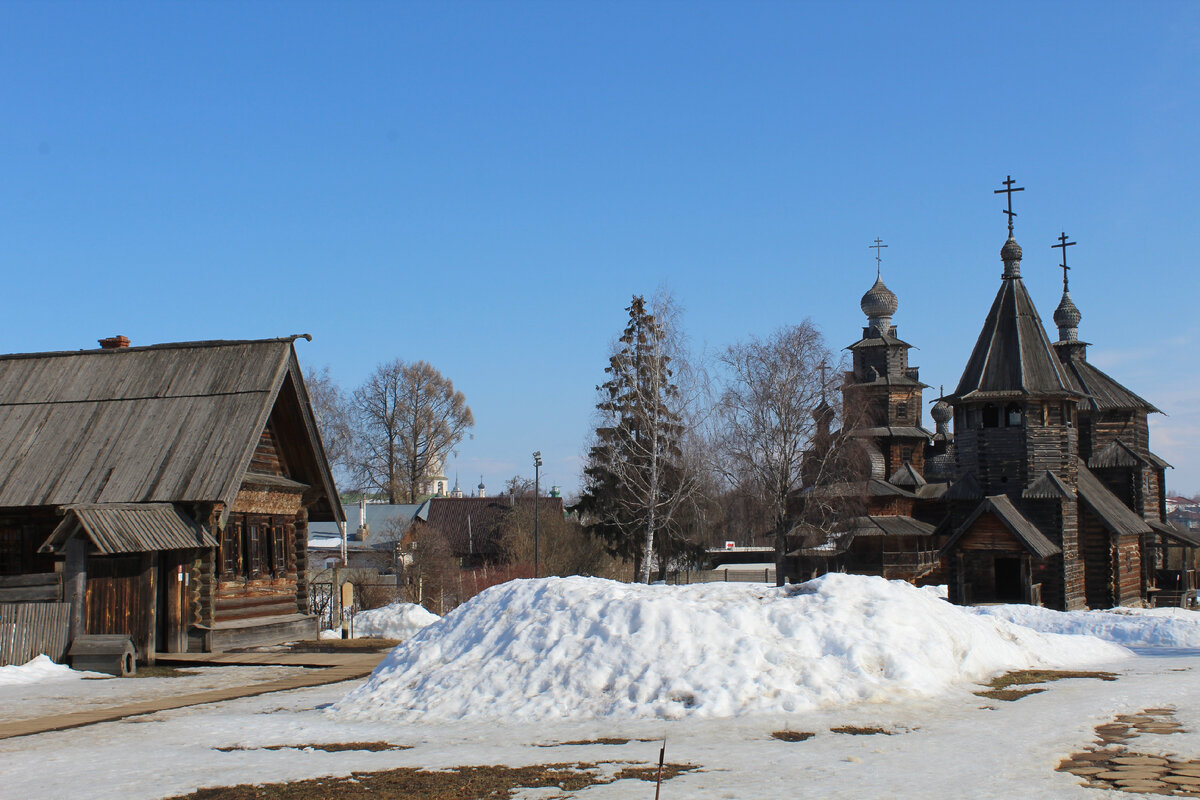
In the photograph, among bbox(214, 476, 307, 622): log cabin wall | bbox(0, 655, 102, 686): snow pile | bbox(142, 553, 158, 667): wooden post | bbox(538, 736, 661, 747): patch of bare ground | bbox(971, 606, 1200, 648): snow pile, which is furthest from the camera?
bbox(214, 476, 307, 622): log cabin wall

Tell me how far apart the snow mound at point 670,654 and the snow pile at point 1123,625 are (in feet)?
25.3

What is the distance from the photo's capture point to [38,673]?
17453mm

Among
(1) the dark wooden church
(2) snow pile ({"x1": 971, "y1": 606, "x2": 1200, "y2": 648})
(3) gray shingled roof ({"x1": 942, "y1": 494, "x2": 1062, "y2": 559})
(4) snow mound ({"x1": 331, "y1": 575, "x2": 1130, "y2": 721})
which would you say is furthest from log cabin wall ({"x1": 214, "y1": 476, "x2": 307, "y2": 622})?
(3) gray shingled roof ({"x1": 942, "y1": 494, "x2": 1062, "y2": 559})

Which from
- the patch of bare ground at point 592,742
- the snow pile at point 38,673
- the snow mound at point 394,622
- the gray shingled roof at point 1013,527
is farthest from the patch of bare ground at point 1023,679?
the gray shingled roof at point 1013,527

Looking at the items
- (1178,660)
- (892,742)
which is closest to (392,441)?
(1178,660)

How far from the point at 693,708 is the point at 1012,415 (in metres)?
35.6

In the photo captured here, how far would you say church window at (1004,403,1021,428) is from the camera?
43531 mm

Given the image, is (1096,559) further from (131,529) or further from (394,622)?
(131,529)

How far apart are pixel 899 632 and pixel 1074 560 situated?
33.0 m

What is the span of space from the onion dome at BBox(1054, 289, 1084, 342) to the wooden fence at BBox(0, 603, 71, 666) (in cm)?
5035

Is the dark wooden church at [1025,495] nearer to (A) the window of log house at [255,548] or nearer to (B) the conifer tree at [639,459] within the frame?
(B) the conifer tree at [639,459]

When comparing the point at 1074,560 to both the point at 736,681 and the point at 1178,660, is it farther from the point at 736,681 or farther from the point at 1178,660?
the point at 736,681

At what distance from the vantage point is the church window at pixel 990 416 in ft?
145

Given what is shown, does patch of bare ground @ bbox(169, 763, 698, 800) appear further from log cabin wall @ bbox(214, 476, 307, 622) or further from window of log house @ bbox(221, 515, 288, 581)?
window of log house @ bbox(221, 515, 288, 581)
